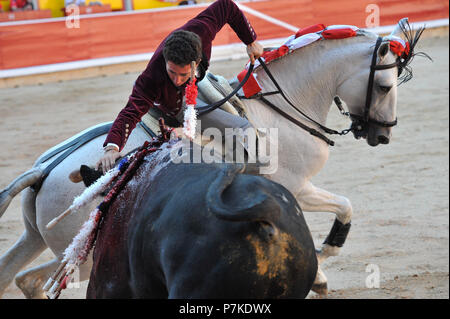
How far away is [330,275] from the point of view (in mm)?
4195

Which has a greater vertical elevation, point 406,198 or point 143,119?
point 143,119

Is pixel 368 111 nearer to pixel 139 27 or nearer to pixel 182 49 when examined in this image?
pixel 182 49

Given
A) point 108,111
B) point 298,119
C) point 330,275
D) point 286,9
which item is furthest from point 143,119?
point 286,9

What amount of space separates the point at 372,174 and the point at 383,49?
121 inches

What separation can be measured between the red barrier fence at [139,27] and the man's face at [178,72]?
880 centimetres

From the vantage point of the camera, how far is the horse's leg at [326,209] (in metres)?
3.51

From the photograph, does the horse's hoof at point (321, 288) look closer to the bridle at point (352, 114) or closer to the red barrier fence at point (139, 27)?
the bridle at point (352, 114)

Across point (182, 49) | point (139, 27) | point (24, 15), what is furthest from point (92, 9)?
point (182, 49)

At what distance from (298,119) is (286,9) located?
30.1ft

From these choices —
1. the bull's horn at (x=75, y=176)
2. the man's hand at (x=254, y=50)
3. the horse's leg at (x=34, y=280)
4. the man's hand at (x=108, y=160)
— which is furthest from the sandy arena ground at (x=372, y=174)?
the man's hand at (x=108, y=160)

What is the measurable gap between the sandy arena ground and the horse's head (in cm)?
110

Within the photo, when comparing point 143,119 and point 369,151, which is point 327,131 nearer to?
point 143,119

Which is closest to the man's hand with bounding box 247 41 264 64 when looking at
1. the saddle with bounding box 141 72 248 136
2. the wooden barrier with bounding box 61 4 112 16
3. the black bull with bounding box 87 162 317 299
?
the saddle with bounding box 141 72 248 136

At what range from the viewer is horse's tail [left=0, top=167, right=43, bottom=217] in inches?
111
